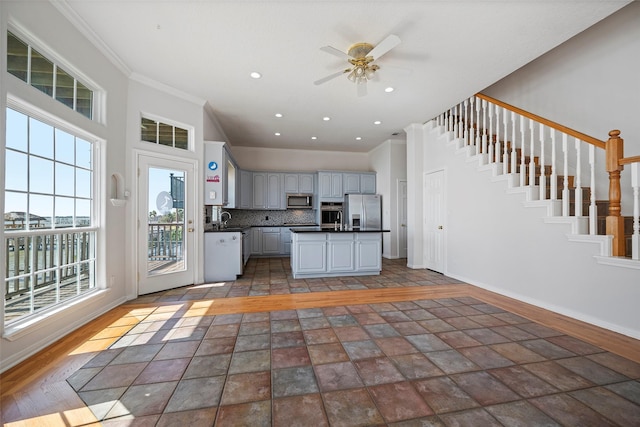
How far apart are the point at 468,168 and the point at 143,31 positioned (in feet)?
15.9

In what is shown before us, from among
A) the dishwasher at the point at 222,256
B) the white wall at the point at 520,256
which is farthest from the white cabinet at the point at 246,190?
the white wall at the point at 520,256

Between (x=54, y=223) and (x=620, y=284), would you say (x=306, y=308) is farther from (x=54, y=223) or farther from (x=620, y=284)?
(x=620, y=284)

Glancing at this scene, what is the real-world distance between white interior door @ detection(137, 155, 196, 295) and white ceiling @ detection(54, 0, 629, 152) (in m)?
1.28

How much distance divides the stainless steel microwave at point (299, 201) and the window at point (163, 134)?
357cm

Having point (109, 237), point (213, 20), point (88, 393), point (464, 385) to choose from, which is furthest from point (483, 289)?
point (109, 237)

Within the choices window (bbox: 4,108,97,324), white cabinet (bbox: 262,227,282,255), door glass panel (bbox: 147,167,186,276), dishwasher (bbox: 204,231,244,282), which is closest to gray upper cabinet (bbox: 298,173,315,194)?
white cabinet (bbox: 262,227,282,255)

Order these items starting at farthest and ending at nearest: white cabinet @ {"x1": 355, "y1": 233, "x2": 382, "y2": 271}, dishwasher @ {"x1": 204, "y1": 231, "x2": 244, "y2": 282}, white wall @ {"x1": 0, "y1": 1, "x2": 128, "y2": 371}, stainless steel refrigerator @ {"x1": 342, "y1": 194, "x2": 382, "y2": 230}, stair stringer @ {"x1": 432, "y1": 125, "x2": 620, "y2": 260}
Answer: stainless steel refrigerator @ {"x1": 342, "y1": 194, "x2": 382, "y2": 230}
white cabinet @ {"x1": 355, "y1": 233, "x2": 382, "y2": 271}
dishwasher @ {"x1": 204, "y1": 231, "x2": 244, "y2": 282}
stair stringer @ {"x1": 432, "y1": 125, "x2": 620, "y2": 260}
white wall @ {"x1": 0, "y1": 1, "x2": 128, "y2": 371}

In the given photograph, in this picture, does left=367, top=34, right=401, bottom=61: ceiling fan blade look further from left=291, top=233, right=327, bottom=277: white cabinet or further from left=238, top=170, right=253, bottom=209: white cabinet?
left=238, top=170, right=253, bottom=209: white cabinet

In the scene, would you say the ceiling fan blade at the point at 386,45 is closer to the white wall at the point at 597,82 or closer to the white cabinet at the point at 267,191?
the white wall at the point at 597,82

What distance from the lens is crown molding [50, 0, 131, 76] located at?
7.74 feet

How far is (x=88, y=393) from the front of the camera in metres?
1.66

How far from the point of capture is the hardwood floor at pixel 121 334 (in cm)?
152

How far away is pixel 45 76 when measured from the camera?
2.31m

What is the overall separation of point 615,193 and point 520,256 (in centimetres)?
121
